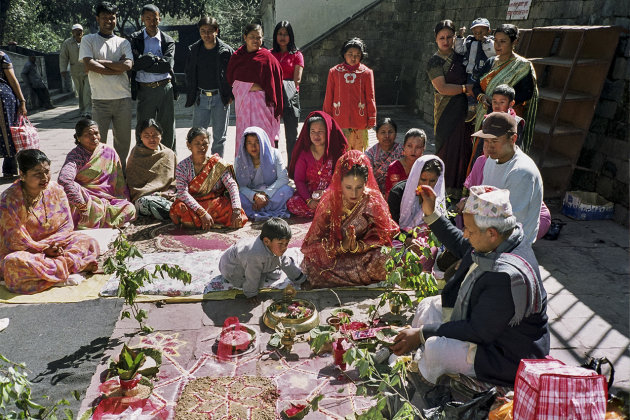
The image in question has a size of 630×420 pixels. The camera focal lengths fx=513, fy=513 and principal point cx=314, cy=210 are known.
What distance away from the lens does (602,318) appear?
3.95 m

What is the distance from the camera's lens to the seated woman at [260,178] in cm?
606

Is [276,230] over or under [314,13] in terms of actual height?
under

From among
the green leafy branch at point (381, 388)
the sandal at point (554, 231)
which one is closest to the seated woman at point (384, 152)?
the sandal at point (554, 231)

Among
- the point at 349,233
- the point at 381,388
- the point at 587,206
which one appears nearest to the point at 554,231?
the point at 587,206

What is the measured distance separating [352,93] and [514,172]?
358cm

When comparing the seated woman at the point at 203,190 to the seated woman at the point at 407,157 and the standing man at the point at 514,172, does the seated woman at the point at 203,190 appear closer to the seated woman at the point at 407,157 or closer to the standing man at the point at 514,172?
the seated woman at the point at 407,157

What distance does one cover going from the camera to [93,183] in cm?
569

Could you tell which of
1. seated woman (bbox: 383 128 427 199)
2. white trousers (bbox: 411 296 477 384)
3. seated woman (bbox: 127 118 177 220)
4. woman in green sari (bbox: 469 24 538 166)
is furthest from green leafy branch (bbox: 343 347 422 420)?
seated woman (bbox: 127 118 177 220)

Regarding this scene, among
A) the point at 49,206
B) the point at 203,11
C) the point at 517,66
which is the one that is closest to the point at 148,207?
the point at 49,206

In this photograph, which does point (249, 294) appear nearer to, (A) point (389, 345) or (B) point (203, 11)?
(A) point (389, 345)

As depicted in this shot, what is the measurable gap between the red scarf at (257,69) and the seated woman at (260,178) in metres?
1.12

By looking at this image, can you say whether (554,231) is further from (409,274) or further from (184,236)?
(184,236)

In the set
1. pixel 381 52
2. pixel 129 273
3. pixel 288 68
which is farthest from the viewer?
pixel 381 52

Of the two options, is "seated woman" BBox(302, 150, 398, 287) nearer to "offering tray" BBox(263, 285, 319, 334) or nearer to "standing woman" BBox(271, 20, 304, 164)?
"offering tray" BBox(263, 285, 319, 334)
